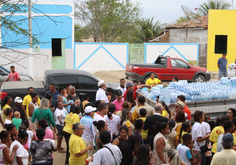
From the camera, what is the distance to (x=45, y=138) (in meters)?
5.22

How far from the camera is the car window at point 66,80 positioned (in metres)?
9.74

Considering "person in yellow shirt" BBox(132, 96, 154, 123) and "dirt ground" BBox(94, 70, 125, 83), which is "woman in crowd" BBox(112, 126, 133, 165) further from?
"dirt ground" BBox(94, 70, 125, 83)

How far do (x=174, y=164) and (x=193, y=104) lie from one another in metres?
3.46

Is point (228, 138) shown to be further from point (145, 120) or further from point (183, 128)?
point (145, 120)

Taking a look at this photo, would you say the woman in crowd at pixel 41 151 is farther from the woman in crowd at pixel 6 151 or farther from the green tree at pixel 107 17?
the green tree at pixel 107 17

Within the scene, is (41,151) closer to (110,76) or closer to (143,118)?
(143,118)

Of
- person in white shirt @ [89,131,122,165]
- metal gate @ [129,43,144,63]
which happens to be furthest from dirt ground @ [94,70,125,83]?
person in white shirt @ [89,131,122,165]

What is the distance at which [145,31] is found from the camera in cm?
2922

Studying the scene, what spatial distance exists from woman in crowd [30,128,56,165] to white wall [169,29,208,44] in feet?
69.6

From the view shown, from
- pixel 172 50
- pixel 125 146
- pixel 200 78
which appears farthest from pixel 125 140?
pixel 172 50

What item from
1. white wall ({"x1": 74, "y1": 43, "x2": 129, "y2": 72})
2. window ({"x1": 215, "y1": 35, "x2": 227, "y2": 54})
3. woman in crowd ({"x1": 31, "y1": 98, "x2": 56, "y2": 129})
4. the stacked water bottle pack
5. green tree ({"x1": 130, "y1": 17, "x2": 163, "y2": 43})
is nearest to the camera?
woman in crowd ({"x1": 31, "y1": 98, "x2": 56, "y2": 129})

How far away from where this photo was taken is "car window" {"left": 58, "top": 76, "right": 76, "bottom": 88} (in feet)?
32.0

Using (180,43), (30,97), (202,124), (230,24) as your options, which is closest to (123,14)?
(180,43)

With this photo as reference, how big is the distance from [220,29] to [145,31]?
837 cm
